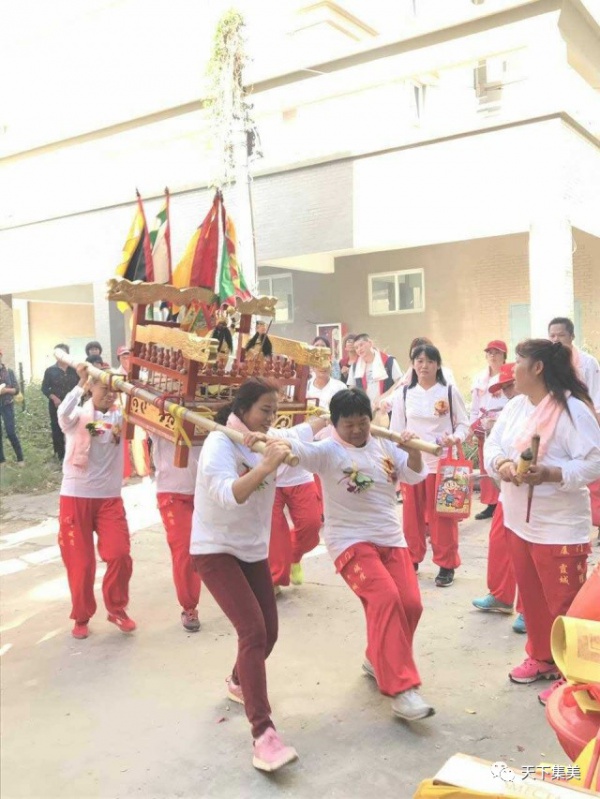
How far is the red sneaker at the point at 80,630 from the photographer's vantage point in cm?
486

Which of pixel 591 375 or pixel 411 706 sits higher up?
pixel 591 375

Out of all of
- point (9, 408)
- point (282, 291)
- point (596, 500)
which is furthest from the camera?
point (282, 291)

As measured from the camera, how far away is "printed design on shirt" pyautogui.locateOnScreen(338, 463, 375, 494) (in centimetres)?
359

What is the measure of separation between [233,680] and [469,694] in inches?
47.3

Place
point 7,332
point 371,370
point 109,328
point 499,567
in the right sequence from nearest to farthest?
point 499,567
point 371,370
point 109,328
point 7,332

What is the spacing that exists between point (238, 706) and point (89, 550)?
1633 mm

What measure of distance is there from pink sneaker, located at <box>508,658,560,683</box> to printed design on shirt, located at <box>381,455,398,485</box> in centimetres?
117

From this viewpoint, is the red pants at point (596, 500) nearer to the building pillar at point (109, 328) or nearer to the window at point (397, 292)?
the window at point (397, 292)

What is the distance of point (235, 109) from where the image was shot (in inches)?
434

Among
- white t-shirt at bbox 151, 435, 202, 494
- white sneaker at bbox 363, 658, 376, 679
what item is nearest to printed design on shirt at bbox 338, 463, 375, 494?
white sneaker at bbox 363, 658, 376, 679

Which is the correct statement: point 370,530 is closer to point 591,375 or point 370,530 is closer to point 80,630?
point 80,630

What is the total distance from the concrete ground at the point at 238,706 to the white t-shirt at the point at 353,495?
836 mm

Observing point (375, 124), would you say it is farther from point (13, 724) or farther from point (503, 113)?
point (13, 724)

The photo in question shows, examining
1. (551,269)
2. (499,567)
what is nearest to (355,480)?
(499,567)
